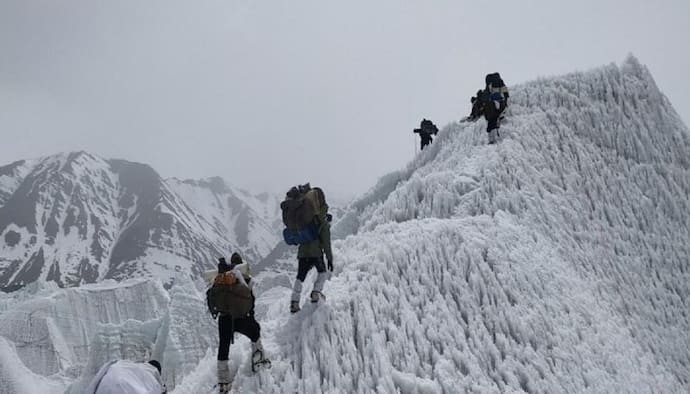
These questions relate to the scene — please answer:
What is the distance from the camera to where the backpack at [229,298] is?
810cm

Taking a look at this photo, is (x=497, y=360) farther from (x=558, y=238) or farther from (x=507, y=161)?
(x=507, y=161)

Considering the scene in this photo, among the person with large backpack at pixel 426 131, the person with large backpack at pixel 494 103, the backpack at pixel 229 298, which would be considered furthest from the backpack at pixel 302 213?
the person with large backpack at pixel 426 131

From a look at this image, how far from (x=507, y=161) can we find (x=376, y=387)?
1020cm

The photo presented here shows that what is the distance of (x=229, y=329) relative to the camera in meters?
8.19

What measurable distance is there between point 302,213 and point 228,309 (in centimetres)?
232

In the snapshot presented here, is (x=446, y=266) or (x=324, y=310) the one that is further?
(x=446, y=266)

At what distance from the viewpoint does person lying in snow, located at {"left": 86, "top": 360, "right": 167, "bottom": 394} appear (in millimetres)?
6191

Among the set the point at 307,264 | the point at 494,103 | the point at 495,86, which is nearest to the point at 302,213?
the point at 307,264

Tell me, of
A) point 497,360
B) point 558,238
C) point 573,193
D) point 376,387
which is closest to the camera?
point 376,387

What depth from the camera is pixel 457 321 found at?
32.7 ft

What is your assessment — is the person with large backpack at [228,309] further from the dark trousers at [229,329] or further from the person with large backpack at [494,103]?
the person with large backpack at [494,103]

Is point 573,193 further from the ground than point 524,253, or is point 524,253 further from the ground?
point 573,193

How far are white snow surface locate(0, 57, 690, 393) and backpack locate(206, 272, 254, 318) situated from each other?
1.32m

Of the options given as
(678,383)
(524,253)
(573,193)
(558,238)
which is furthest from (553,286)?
(573,193)
